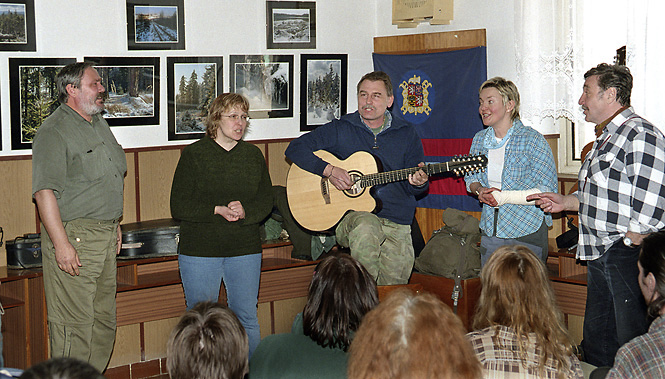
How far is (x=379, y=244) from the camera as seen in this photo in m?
4.34

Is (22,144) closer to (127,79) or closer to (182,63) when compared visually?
(127,79)

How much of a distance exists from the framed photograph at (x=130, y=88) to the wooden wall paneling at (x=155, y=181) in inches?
9.7

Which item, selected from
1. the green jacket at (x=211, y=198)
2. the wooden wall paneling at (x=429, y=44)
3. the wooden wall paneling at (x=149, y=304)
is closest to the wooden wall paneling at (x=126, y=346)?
the wooden wall paneling at (x=149, y=304)

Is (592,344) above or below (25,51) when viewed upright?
below

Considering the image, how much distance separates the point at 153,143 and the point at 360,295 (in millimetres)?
2979

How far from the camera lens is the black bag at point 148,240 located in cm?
474

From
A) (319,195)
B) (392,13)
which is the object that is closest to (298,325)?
(319,195)

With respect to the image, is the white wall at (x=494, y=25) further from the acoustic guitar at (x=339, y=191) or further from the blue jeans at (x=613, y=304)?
the blue jeans at (x=613, y=304)

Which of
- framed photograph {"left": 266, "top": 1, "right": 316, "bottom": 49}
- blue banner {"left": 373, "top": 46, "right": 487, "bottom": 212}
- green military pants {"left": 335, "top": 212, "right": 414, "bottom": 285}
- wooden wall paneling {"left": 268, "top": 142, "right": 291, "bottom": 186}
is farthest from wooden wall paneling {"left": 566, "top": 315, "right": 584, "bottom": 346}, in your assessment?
framed photograph {"left": 266, "top": 1, "right": 316, "bottom": 49}

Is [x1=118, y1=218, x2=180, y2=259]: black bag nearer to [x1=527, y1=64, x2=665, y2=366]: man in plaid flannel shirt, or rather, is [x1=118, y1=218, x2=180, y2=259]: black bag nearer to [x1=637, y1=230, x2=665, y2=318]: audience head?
[x1=527, y1=64, x2=665, y2=366]: man in plaid flannel shirt

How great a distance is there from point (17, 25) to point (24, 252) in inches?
56.0

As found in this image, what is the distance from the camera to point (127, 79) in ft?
16.3

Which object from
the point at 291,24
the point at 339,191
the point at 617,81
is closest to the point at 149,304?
the point at 339,191

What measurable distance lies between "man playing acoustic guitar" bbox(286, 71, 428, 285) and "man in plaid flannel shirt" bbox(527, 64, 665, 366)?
3.48 feet
